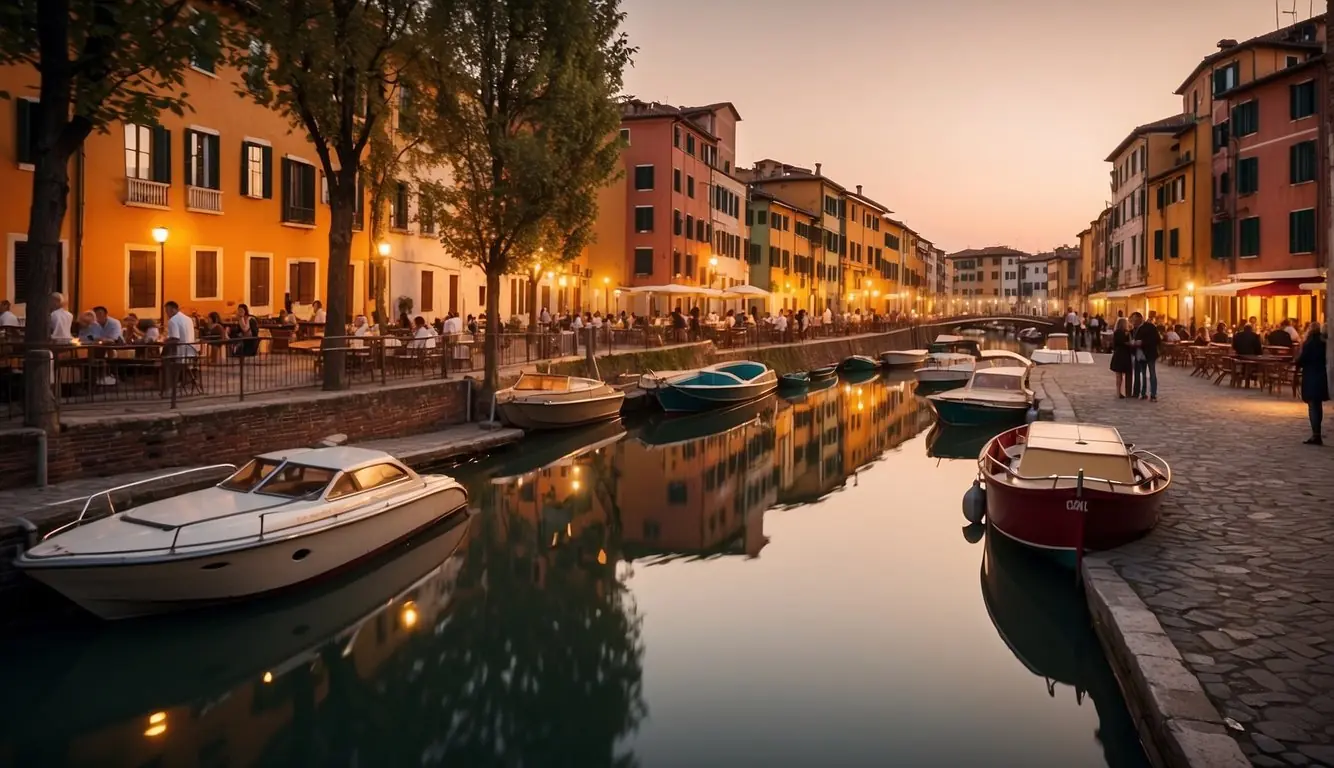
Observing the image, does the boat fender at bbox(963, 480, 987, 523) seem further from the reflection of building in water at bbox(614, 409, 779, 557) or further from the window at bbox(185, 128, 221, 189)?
the window at bbox(185, 128, 221, 189)

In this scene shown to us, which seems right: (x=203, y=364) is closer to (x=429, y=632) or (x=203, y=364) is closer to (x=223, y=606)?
(x=223, y=606)

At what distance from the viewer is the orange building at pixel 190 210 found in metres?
21.8

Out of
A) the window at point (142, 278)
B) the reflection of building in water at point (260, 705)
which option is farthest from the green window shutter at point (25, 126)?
the reflection of building in water at point (260, 705)

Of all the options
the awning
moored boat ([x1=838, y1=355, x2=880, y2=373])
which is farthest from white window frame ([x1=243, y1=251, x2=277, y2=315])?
moored boat ([x1=838, y1=355, x2=880, y2=373])

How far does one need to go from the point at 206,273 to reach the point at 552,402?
386 inches

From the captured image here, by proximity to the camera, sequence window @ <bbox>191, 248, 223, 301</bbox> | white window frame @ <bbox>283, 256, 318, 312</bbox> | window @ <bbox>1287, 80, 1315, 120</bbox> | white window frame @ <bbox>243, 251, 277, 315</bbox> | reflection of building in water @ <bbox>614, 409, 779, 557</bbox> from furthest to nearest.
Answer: window @ <bbox>1287, 80, 1315, 120</bbox> → white window frame @ <bbox>283, 256, 318, 312</bbox> → white window frame @ <bbox>243, 251, 277, 315</bbox> → window @ <bbox>191, 248, 223, 301</bbox> → reflection of building in water @ <bbox>614, 409, 779, 557</bbox>

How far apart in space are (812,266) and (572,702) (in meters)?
69.7

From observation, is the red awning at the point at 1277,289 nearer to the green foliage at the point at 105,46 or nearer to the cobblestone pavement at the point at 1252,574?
the cobblestone pavement at the point at 1252,574

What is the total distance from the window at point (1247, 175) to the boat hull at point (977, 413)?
2033cm

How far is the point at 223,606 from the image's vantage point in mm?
A: 10844

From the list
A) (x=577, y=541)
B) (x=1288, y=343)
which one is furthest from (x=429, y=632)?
(x=1288, y=343)

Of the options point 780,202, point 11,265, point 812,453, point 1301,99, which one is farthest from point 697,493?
point 780,202

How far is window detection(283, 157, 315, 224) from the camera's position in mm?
28609

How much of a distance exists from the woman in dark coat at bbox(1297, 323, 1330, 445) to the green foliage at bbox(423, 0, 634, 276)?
14913 millimetres
